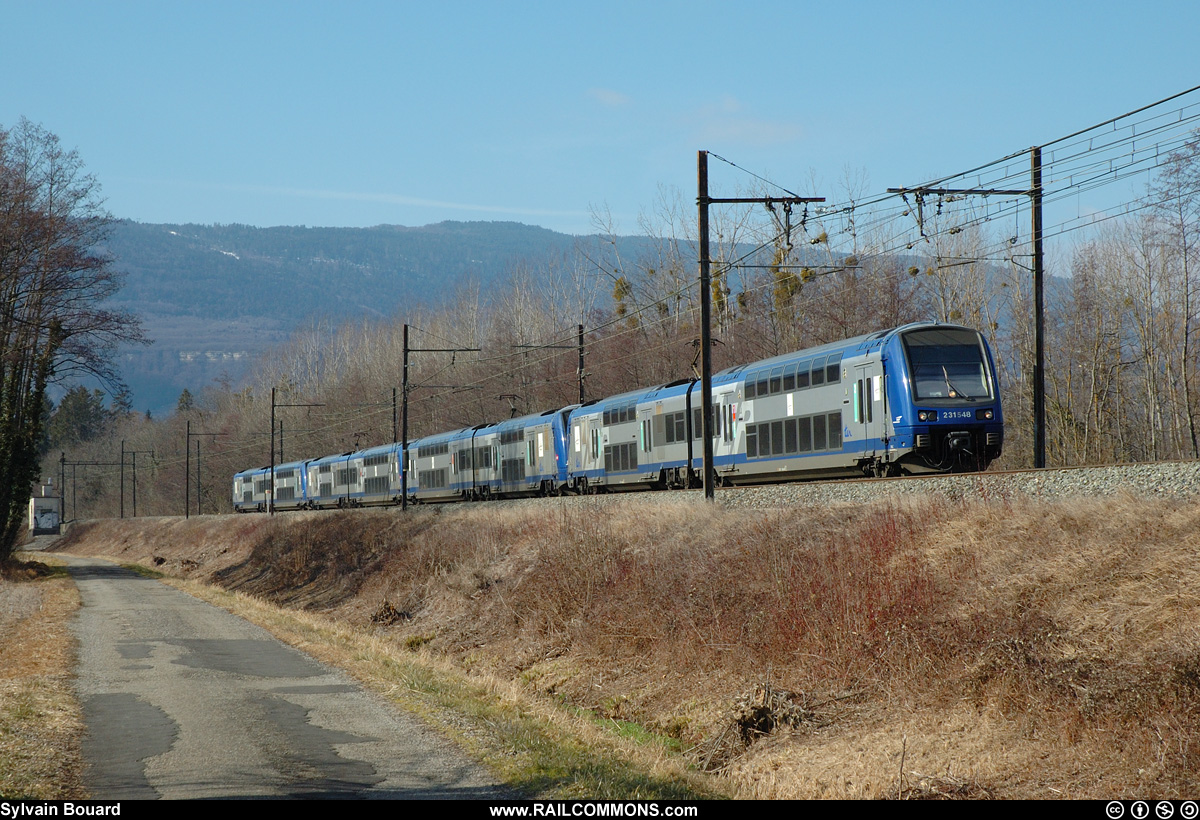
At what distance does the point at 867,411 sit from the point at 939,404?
1607 mm

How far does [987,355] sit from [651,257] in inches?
1758

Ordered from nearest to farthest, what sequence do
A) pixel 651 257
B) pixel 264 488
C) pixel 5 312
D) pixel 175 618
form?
pixel 175 618
pixel 5 312
pixel 651 257
pixel 264 488

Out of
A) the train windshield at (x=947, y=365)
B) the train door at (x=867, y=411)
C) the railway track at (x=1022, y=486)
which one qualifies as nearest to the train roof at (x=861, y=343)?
A: the train windshield at (x=947, y=365)

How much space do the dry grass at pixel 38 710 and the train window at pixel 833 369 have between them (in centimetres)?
1638

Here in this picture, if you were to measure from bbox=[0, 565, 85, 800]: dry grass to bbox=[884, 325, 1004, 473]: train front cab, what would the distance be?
16001 millimetres

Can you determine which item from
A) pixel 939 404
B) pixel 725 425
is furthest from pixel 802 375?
pixel 939 404

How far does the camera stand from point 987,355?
23.7 m

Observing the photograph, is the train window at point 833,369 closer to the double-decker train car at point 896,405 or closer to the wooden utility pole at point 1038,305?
the double-decker train car at point 896,405

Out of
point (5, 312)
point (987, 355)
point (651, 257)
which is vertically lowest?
point (987, 355)

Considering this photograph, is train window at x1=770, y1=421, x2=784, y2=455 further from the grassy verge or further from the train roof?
the grassy verge

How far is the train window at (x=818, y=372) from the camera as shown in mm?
25250

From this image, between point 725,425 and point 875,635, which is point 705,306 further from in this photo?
point 875,635

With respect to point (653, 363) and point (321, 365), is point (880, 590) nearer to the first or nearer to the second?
point (653, 363)

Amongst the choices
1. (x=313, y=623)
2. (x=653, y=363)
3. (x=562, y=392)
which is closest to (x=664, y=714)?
(x=313, y=623)
